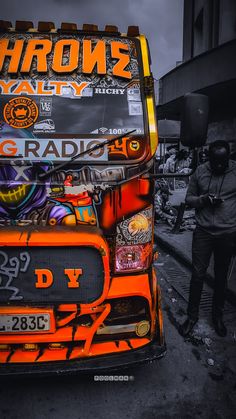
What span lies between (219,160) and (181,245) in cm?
399

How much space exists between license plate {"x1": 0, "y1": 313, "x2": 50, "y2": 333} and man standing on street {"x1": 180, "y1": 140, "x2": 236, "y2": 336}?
1861mm

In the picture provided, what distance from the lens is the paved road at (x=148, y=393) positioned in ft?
7.77

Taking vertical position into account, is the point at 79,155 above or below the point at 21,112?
below

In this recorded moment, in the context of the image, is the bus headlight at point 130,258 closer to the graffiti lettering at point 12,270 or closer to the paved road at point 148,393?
the graffiti lettering at point 12,270

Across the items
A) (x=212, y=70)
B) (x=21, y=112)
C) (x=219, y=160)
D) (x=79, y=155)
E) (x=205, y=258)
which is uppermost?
(x=212, y=70)

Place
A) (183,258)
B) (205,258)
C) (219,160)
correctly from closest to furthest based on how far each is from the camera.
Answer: (219,160) → (205,258) → (183,258)

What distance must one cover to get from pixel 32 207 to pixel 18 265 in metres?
0.45

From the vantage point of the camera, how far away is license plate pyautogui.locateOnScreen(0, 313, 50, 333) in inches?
86.3

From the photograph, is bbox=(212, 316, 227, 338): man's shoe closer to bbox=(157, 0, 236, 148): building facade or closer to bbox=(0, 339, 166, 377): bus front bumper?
bbox=(0, 339, 166, 377): bus front bumper

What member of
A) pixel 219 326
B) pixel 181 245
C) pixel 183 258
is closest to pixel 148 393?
pixel 219 326

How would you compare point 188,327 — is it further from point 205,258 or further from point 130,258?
point 130,258

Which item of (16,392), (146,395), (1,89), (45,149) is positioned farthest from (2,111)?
(146,395)

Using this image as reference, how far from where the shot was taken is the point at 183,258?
612 centimetres

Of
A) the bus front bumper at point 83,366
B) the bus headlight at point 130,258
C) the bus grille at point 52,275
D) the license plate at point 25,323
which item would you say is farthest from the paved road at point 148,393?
the bus headlight at point 130,258
